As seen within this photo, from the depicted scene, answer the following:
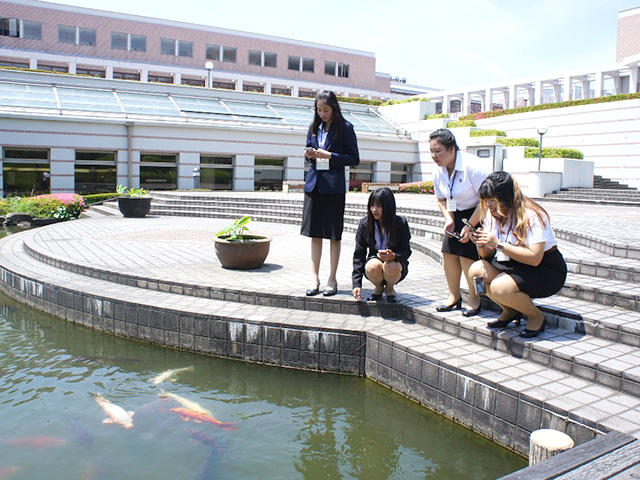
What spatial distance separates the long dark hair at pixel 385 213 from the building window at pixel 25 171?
18781 millimetres

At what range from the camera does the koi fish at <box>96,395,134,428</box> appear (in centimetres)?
404

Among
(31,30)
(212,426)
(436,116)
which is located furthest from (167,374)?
(31,30)

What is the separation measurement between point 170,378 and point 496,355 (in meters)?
2.87

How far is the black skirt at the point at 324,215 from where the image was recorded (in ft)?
18.6

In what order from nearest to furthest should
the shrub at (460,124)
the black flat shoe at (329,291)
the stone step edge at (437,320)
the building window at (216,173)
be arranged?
1. the stone step edge at (437,320)
2. the black flat shoe at (329,291)
3. the building window at (216,173)
4. the shrub at (460,124)

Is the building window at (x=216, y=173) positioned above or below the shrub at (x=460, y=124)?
below

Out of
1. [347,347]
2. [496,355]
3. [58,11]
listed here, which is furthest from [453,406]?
[58,11]

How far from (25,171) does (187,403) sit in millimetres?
19737

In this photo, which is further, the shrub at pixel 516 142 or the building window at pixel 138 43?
the building window at pixel 138 43

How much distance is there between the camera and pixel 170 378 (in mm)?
4965

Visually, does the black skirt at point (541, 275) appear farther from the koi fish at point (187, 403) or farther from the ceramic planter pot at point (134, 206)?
the ceramic planter pot at point (134, 206)

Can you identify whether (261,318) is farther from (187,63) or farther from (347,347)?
(187,63)

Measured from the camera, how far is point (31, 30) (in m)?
39.1

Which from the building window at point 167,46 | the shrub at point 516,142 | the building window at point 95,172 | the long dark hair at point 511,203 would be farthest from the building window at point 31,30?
the long dark hair at point 511,203
